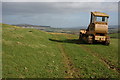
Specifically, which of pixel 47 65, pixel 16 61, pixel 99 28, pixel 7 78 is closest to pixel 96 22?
pixel 99 28

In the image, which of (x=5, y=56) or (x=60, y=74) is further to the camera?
(x=5, y=56)

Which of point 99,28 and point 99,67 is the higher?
point 99,28

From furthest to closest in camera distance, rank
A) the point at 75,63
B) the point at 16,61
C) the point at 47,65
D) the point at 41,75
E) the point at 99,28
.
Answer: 1. the point at 99,28
2. the point at 75,63
3. the point at 47,65
4. the point at 16,61
5. the point at 41,75

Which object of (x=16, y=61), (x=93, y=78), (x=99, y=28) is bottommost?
(x=93, y=78)

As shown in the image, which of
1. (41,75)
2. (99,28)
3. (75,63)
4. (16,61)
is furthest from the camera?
(99,28)

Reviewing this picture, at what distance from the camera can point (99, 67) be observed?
1439 centimetres

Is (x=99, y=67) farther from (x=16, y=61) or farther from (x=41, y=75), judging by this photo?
(x=16, y=61)

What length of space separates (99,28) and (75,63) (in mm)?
14312

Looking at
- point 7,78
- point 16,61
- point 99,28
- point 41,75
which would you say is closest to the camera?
point 7,78

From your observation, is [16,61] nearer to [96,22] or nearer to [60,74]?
[60,74]

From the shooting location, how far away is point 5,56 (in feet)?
44.0

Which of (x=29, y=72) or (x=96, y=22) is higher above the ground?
(x=96, y=22)

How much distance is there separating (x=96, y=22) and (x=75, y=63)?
51.3ft

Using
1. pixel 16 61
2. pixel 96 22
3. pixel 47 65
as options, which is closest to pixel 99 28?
pixel 96 22
